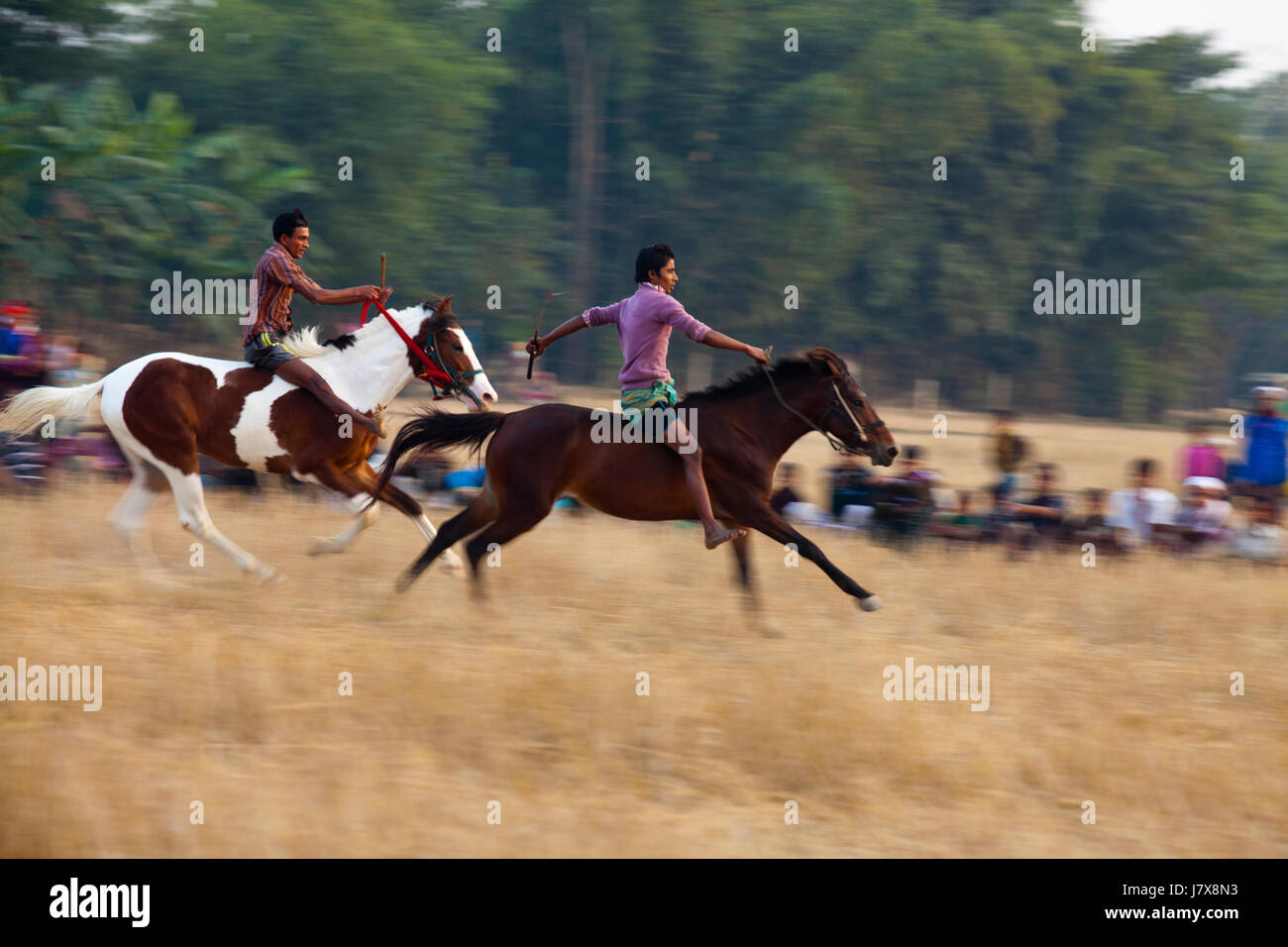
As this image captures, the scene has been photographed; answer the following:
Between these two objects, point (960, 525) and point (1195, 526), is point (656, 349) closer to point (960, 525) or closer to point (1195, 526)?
point (960, 525)

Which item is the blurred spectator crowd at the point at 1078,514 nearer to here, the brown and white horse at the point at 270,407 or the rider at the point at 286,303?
the brown and white horse at the point at 270,407

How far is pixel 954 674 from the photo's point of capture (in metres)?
6.97

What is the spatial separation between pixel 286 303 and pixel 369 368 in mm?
599

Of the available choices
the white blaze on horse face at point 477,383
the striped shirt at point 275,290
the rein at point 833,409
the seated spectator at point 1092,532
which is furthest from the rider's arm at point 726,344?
the seated spectator at point 1092,532

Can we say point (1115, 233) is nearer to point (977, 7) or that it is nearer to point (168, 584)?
point (977, 7)

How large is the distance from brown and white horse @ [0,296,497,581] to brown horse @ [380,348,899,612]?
44 centimetres

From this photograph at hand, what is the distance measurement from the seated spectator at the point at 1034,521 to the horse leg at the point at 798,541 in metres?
3.26

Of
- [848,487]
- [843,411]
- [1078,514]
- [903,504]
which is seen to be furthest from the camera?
[848,487]

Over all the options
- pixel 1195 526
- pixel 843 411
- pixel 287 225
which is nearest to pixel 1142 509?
pixel 1195 526

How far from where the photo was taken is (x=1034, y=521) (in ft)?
35.0

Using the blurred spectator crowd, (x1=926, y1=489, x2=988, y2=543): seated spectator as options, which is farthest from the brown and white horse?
(x1=926, y1=489, x2=988, y2=543): seated spectator

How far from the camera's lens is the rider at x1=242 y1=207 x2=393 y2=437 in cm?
787

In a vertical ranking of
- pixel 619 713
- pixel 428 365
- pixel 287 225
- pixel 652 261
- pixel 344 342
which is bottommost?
pixel 619 713

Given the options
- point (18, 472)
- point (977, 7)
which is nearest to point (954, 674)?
point (18, 472)
